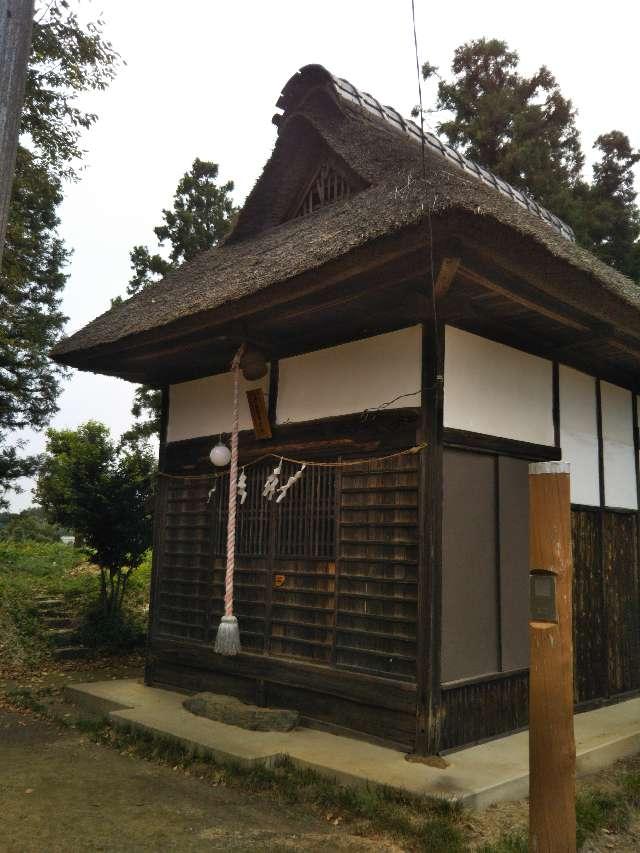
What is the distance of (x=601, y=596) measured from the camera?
6.61 m

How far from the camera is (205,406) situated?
7.31 metres

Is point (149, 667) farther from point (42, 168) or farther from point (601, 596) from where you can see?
point (42, 168)

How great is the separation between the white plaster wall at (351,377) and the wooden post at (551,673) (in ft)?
7.50

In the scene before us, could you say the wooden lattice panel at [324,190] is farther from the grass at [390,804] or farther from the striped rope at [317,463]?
the grass at [390,804]

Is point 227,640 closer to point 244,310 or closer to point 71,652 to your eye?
point 244,310

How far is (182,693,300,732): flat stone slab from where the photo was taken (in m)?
5.50

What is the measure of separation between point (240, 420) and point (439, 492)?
2464 millimetres

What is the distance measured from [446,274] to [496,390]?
1.55 metres

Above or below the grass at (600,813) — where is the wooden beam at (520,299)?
above

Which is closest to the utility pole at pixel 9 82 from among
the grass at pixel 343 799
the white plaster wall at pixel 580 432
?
the grass at pixel 343 799

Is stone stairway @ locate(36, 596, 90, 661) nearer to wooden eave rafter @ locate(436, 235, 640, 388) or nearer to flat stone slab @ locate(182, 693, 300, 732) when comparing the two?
flat stone slab @ locate(182, 693, 300, 732)

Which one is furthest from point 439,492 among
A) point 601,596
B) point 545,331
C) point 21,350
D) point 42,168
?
point 21,350

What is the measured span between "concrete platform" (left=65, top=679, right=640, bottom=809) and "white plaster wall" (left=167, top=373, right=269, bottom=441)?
2.70 meters

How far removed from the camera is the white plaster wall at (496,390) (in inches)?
211
